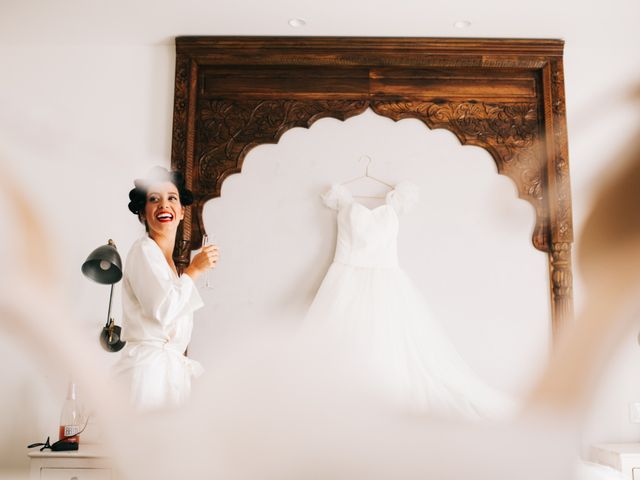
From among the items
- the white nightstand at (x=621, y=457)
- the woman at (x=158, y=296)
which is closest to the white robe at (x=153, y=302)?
the woman at (x=158, y=296)

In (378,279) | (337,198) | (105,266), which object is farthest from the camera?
(337,198)

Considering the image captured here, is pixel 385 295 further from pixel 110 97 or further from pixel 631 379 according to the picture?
pixel 110 97

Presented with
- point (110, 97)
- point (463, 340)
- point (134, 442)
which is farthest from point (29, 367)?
point (110, 97)

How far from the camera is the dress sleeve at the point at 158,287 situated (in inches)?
33.7

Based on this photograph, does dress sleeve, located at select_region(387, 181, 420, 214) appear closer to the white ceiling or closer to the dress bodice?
the dress bodice

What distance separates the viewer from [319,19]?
8.14 feet

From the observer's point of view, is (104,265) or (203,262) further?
(104,265)

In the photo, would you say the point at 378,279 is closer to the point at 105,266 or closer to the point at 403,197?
the point at 403,197

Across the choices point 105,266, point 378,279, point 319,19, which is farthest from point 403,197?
point 105,266

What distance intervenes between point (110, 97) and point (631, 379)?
265 cm

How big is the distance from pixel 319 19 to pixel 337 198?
0.82 m

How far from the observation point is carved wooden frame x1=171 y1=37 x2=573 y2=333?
258cm

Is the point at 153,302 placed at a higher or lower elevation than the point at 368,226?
lower

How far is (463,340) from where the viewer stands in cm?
239
